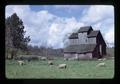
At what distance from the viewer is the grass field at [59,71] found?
2.42 metres

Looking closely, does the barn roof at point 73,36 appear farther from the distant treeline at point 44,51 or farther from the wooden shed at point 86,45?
the distant treeline at point 44,51

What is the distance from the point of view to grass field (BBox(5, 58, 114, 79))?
7.94ft

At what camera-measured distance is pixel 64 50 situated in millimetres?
2451

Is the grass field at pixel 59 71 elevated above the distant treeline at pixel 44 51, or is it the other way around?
the distant treeline at pixel 44 51

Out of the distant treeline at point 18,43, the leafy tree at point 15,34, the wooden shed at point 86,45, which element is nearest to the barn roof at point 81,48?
the wooden shed at point 86,45

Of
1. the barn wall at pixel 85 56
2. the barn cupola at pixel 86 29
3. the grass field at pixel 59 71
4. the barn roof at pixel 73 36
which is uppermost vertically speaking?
the barn cupola at pixel 86 29

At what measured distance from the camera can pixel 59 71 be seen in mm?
2438

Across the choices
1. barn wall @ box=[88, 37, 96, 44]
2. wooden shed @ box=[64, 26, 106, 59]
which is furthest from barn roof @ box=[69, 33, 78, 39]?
barn wall @ box=[88, 37, 96, 44]

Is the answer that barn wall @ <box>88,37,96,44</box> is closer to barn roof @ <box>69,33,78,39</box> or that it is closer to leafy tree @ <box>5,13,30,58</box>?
barn roof @ <box>69,33,78,39</box>

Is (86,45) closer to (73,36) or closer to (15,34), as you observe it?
(73,36)

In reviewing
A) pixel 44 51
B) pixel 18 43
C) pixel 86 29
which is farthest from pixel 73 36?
pixel 18 43

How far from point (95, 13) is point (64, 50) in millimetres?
454

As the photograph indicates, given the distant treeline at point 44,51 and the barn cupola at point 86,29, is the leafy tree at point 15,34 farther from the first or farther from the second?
the barn cupola at point 86,29
